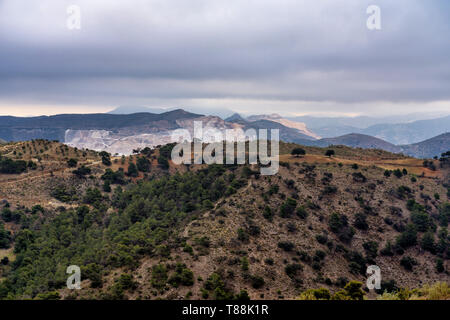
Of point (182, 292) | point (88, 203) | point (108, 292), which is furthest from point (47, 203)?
point (182, 292)

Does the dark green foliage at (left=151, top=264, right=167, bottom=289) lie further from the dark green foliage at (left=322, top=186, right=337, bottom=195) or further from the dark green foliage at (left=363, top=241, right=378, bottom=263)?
the dark green foliage at (left=322, top=186, right=337, bottom=195)

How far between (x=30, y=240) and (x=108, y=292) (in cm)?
3364

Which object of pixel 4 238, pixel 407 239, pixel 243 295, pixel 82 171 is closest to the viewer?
pixel 243 295

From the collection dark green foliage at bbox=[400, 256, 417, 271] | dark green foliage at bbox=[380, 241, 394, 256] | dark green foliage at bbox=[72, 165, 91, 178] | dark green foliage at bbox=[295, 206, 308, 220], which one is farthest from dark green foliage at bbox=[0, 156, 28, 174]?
dark green foliage at bbox=[400, 256, 417, 271]

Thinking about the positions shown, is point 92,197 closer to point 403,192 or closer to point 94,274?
point 94,274

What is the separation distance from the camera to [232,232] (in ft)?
156

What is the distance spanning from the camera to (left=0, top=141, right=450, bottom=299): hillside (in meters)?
38.9

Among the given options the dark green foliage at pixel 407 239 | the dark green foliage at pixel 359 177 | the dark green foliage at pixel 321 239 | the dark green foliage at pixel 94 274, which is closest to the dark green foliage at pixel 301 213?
the dark green foliage at pixel 321 239

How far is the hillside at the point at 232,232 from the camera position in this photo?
128 ft

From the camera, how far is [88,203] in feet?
250

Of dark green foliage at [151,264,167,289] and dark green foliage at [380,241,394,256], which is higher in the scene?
dark green foliage at [151,264,167,289]

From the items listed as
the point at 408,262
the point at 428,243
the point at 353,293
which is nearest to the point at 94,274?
the point at 353,293

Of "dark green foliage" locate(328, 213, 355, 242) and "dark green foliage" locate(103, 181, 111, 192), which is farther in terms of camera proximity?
"dark green foliage" locate(103, 181, 111, 192)
